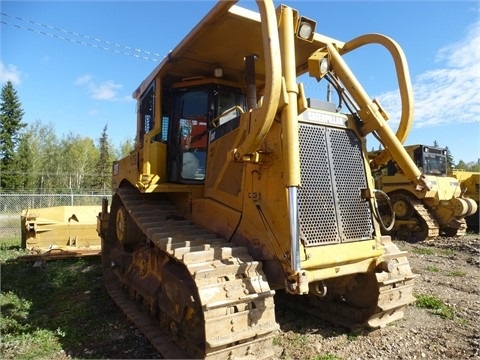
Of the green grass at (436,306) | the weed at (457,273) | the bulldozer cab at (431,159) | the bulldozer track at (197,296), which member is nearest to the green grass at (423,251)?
the weed at (457,273)

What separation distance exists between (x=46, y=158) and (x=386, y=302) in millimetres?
47809

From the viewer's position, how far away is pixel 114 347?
4023 mm

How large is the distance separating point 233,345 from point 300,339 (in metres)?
1.29

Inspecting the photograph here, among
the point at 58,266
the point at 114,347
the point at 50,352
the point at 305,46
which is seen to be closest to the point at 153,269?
the point at 114,347

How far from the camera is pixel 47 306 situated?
5512mm

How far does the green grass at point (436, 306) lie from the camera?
15.9 ft

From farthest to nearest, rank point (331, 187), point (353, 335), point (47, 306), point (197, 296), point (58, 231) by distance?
point (58, 231) < point (47, 306) < point (353, 335) < point (331, 187) < point (197, 296)

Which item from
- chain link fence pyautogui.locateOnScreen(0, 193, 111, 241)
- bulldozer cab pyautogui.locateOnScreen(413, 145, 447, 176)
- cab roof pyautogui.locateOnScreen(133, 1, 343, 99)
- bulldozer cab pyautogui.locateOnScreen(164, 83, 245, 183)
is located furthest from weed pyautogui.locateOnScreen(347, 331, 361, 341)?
bulldozer cab pyautogui.locateOnScreen(413, 145, 447, 176)

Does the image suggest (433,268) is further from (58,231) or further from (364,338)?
(58,231)

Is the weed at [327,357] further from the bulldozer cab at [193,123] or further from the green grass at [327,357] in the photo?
the bulldozer cab at [193,123]

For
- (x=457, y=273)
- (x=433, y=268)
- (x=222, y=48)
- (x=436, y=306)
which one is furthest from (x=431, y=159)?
(x=222, y=48)

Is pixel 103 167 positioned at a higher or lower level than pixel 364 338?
higher

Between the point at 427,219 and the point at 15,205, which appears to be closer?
the point at 427,219

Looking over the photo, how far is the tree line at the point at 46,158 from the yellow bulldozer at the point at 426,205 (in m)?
30.2
